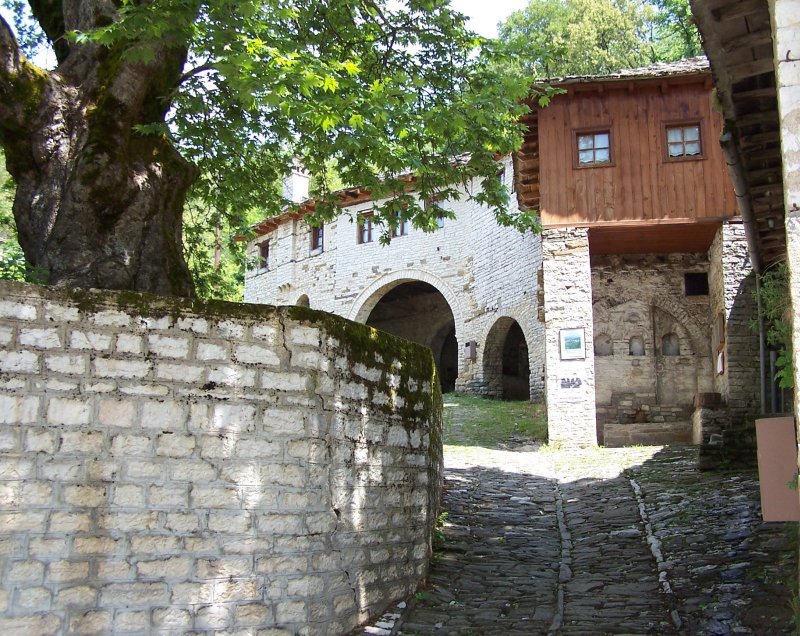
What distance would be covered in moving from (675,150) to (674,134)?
0.91 ft

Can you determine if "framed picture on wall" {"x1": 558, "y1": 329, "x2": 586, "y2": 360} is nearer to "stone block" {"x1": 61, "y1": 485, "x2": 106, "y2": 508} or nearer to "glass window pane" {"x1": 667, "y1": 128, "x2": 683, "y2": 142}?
"glass window pane" {"x1": 667, "y1": 128, "x2": 683, "y2": 142}

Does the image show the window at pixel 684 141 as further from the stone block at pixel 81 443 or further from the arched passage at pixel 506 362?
the stone block at pixel 81 443

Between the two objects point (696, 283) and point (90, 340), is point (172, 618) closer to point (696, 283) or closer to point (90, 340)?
point (90, 340)

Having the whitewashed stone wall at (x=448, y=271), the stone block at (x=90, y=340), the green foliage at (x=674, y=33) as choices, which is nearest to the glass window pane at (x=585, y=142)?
the whitewashed stone wall at (x=448, y=271)

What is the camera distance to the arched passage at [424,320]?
85.9 feet

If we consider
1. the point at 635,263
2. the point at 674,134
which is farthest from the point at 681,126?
the point at 635,263

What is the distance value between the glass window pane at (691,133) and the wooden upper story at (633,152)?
0.05 ft

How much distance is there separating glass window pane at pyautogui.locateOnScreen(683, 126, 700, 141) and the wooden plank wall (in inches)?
5.0

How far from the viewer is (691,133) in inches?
527

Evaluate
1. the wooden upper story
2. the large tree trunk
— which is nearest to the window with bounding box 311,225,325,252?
the wooden upper story

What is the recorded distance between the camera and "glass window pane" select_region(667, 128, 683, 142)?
1341 cm

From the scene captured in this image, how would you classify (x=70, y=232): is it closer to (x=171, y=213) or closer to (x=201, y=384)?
(x=171, y=213)

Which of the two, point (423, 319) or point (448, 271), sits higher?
point (448, 271)

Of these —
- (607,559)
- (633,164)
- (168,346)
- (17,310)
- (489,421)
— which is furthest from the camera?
(489,421)
